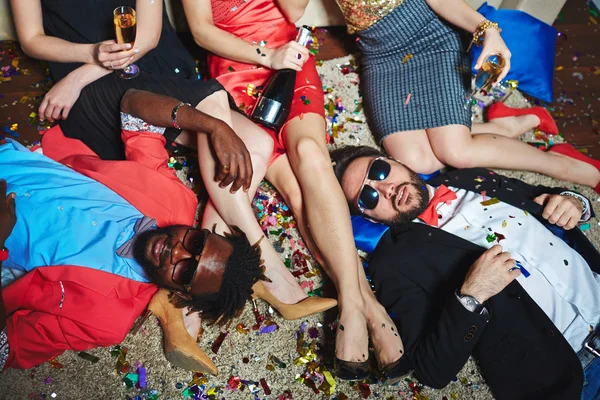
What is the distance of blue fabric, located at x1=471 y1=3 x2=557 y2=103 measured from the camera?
2949 millimetres

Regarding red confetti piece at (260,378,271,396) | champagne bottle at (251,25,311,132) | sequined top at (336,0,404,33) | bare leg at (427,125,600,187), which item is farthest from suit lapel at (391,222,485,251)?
sequined top at (336,0,404,33)

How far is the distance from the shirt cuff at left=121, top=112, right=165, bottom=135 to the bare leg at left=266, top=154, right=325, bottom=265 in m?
0.54

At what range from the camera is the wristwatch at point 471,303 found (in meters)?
1.96

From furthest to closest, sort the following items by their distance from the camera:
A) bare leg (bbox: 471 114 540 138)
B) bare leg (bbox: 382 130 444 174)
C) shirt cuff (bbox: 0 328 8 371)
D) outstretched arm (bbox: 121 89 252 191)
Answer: bare leg (bbox: 471 114 540 138) < bare leg (bbox: 382 130 444 174) < outstretched arm (bbox: 121 89 252 191) < shirt cuff (bbox: 0 328 8 371)

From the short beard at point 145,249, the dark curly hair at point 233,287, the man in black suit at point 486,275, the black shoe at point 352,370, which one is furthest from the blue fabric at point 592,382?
the short beard at point 145,249

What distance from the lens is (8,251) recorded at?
198cm

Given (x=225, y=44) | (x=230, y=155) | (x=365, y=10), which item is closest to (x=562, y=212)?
(x=365, y=10)

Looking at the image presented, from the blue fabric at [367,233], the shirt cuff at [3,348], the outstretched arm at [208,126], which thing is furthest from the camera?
the blue fabric at [367,233]

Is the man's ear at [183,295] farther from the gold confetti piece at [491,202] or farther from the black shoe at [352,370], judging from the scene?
the gold confetti piece at [491,202]

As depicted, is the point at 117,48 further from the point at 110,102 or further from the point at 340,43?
the point at 340,43

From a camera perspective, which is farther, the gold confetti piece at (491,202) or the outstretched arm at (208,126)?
the gold confetti piece at (491,202)

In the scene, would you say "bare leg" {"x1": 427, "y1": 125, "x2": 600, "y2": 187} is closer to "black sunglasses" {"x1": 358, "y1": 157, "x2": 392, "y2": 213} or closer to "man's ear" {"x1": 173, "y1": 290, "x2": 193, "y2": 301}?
"black sunglasses" {"x1": 358, "y1": 157, "x2": 392, "y2": 213}

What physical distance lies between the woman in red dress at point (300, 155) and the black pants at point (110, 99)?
233mm

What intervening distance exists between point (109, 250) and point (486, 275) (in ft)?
4.55
